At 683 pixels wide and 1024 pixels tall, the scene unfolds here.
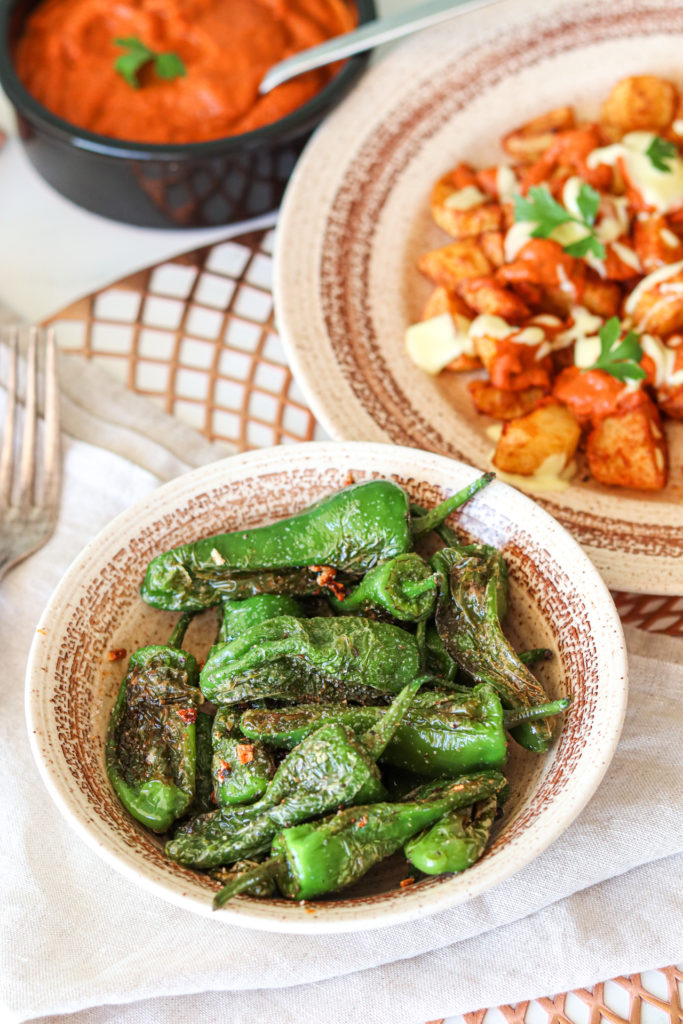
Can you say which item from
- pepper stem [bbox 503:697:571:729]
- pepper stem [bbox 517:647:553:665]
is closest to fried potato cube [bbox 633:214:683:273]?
pepper stem [bbox 517:647:553:665]

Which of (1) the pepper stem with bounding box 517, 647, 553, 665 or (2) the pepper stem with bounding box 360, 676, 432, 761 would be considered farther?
(1) the pepper stem with bounding box 517, 647, 553, 665

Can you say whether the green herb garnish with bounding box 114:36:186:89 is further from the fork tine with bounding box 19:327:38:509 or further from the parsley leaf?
the parsley leaf

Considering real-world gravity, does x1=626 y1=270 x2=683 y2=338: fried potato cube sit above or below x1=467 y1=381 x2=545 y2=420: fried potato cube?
above

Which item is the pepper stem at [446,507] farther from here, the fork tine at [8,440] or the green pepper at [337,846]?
the fork tine at [8,440]

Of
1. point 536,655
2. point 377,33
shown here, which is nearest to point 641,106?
point 377,33

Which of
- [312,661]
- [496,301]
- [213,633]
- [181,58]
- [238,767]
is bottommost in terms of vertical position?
[213,633]

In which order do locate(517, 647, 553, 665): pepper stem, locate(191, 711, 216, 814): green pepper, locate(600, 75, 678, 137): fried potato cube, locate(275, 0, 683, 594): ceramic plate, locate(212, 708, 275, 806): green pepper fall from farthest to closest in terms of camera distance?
1. locate(600, 75, 678, 137): fried potato cube
2. locate(275, 0, 683, 594): ceramic plate
3. locate(517, 647, 553, 665): pepper stem
4. locate(191, 711, 216, 814): green pepper
5. locate(212, 708, 275, 806): green pepper

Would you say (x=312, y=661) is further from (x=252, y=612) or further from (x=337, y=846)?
(x=337, y=846)

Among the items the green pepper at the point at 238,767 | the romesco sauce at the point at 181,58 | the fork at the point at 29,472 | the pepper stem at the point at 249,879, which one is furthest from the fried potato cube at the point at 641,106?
the pepper stem at the point at 249,879
